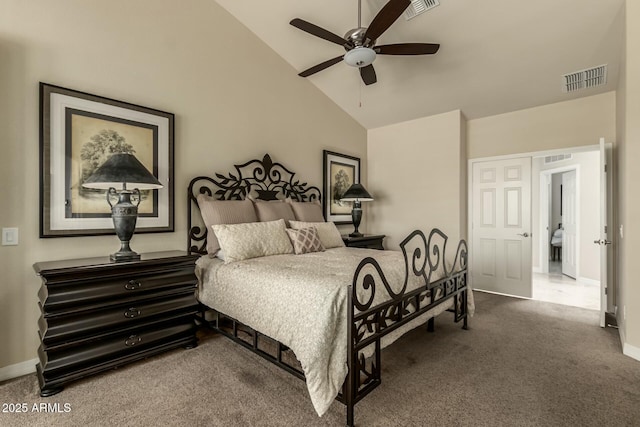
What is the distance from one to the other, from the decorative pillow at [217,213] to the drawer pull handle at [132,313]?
793 mm

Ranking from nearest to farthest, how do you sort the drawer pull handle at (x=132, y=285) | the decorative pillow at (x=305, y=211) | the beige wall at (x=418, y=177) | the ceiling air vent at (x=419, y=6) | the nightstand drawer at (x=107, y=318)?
the nightstand drawer at (x=107, y=318), the drawer pull handle at (x=132, y=285), the ceiling air vent at (x=419, y=6), the decorative pillow at (x=305, y=211), the beige wall at (x=418, y=177)

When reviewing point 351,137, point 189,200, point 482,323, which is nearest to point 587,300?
point 482,323

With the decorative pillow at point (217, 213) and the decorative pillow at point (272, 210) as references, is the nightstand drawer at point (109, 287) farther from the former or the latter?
the decorative pillow at point (272, 210)

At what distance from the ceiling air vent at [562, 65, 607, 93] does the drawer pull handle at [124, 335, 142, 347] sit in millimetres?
5068

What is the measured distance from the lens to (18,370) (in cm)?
217

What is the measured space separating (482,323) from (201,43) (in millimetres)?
4273

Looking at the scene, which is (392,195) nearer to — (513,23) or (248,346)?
(513,23)

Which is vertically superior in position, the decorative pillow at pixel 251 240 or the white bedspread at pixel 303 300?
the decorative pillow at pixel 251 240

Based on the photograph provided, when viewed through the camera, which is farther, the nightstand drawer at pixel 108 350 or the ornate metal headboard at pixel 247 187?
the ornate metal headboard at pixel 247 187

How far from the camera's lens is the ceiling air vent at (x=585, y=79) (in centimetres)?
327

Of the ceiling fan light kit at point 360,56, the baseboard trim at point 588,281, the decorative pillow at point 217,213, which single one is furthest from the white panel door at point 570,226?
the decorative pillow at point 217,213

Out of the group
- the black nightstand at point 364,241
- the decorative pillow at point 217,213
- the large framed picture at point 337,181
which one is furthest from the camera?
the large framed picture at point 337,181

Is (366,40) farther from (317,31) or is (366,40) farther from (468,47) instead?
(468,47)

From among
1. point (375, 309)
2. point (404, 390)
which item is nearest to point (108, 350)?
point (375, 309)
